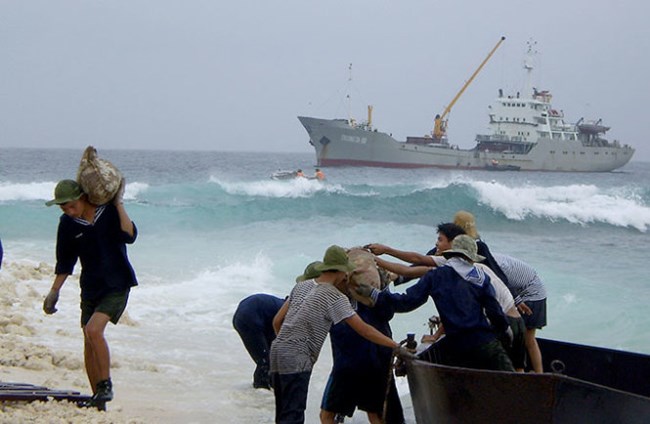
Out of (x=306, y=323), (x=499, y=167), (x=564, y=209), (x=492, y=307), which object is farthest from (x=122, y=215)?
(x=499, y=167)

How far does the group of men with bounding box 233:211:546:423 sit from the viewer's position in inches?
221

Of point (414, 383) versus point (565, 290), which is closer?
point (414, 383)

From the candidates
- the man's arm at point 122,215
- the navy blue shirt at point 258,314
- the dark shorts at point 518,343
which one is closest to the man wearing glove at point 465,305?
the dark shorts at point 518,343

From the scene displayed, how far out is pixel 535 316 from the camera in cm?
707

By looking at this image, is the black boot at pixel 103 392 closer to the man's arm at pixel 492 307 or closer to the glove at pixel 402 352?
the glove at pixel 402 352

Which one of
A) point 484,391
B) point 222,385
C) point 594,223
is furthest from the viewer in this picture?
point 594,223

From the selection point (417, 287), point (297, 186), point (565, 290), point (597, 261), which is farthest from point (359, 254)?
point (297, 186)

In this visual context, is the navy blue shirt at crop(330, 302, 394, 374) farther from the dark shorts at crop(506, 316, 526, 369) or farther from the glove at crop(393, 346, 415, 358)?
the dark shorts at crop(506, 316, 526, 369)

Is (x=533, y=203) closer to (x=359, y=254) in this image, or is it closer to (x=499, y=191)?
(x=499, y=191)

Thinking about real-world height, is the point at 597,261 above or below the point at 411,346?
below

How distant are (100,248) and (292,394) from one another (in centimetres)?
153

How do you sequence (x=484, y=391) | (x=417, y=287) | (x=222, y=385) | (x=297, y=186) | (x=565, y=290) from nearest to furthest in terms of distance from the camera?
(x=484, y=391) < (x=417, y=287) < (x=222, y=385) < (x=565, y=290) < (x=297, y=186)

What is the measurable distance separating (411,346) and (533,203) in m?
26.7

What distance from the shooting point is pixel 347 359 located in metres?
6.00
